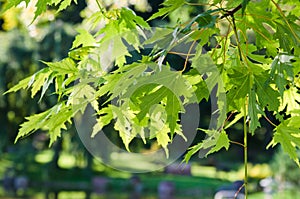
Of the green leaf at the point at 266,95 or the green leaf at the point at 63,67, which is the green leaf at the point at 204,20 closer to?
the green leaf at the point at 266,95

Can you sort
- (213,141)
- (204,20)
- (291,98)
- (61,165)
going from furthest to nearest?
(61,165) < (291,98) < (213,141) < (204,20)

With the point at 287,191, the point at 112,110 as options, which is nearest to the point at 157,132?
the point at 112,110

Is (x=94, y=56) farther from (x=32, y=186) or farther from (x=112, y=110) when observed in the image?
(x=32, y=186)

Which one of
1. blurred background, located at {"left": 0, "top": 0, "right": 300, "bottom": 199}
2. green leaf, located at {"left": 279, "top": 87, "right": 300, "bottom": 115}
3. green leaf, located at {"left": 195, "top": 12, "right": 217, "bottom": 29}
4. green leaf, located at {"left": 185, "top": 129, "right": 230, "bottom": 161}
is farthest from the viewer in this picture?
blurred background, located at {"left": 0, "top": 0, "right": 300, "bottom": 199}

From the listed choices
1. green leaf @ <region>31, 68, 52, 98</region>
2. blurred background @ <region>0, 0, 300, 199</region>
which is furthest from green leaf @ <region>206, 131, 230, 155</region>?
blurred background @ <region>0, 0, 300, 199</region>

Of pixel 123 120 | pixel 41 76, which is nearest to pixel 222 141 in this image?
pixel 123 120

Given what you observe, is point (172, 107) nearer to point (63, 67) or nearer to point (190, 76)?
point (190, 76)

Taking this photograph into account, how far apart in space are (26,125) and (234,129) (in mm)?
5817

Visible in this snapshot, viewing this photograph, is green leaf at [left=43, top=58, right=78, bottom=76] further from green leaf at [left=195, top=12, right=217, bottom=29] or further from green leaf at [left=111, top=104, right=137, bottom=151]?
green leaf at [left=195, top=12, right=217, bottom=29]

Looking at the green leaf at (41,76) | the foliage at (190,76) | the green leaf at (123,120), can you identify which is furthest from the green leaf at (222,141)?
the green leaf at (41,76)

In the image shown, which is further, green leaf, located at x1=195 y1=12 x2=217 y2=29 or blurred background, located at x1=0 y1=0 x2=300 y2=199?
blurred background, located at x1=0 y1=0 x2=300 y2=199

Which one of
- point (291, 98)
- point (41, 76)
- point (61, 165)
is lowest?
point (61, 165)

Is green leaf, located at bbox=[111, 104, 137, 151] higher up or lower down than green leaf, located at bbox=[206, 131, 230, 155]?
higher up

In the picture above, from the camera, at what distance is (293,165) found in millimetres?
3924
